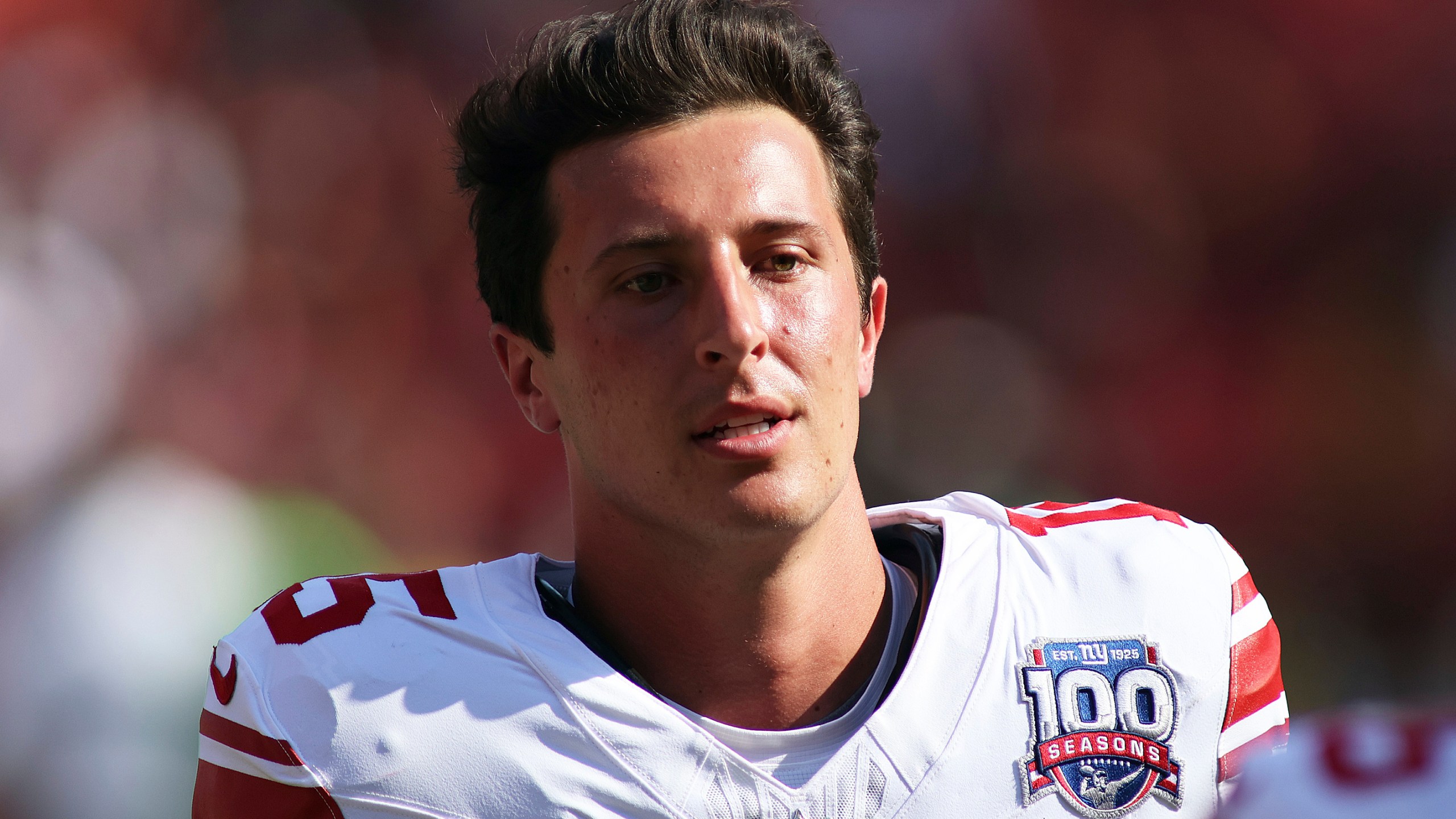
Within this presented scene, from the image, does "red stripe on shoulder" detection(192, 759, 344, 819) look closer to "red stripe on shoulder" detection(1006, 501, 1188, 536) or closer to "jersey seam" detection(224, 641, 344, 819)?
"jersey seam" detection(224, 641, 344, 819)

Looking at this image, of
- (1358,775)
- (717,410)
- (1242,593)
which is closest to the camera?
(1358,775)

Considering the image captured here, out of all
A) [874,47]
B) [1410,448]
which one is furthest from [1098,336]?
[874,47]

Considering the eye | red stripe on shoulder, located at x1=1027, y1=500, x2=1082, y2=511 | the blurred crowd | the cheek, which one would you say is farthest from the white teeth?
the blurred crowd

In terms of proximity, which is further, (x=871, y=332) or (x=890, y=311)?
(x=890, y=311)

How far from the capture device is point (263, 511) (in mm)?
3729

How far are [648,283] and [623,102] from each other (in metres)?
0.28

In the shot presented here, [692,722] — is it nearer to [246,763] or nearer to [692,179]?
[246,763]

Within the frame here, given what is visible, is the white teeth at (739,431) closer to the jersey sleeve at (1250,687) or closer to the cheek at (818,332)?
the cheek at (818,332)

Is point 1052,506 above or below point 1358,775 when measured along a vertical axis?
above

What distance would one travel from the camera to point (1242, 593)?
1.69 m

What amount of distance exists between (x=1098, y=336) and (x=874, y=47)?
137 centimetres

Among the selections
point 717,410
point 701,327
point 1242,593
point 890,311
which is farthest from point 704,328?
point 890,311

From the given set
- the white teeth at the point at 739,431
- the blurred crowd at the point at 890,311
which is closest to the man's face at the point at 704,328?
the white teeth at the point at 739,431

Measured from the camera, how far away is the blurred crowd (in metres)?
3.61
